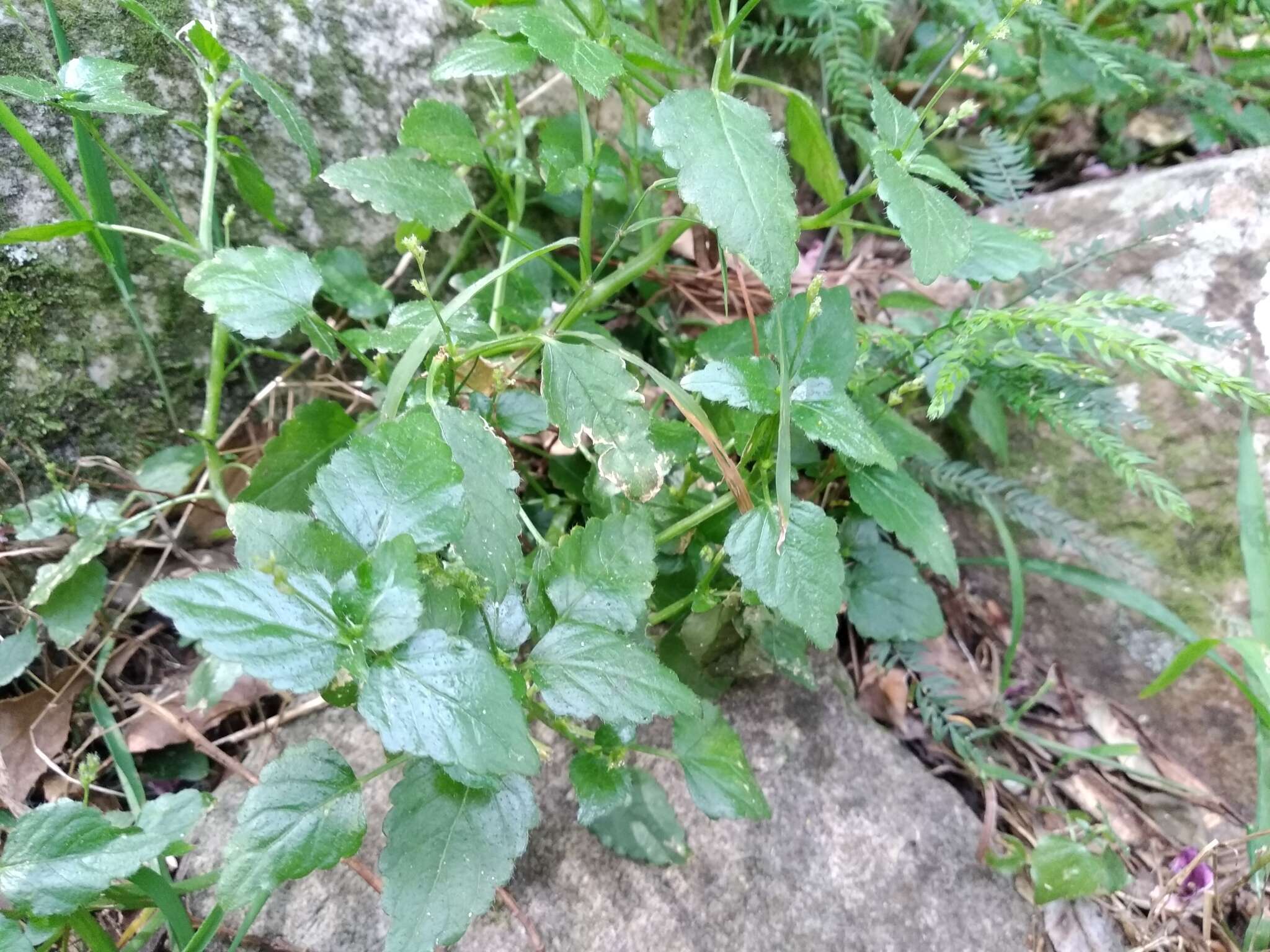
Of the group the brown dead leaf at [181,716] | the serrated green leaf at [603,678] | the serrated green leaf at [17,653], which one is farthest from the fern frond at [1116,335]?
the serrated green leaf at [17,653]

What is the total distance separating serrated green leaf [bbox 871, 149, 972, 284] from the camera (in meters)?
0.98

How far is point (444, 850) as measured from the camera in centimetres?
89

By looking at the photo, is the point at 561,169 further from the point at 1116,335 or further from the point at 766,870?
the point at 766,870

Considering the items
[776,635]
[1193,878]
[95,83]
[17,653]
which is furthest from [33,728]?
[1193,878]

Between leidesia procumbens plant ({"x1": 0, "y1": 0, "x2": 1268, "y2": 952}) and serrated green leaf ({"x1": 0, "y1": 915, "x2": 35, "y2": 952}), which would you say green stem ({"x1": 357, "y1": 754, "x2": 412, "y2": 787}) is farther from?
serrated green leaf ({"x1": 0, "y1": 915, "x2": 35, "y2": 952})

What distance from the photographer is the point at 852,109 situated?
1.96 meters

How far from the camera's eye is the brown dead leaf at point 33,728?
1220 mm

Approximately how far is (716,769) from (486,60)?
1.06 meters

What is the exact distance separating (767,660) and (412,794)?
66 cm

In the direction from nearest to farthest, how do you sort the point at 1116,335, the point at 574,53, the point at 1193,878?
the point at 574,53, the point at 1116,335, the point at 1193,878

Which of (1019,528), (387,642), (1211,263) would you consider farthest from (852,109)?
(387,642)

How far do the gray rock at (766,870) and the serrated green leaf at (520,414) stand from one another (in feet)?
1.78

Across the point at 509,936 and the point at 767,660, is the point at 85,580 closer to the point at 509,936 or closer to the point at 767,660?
the point at 509,936

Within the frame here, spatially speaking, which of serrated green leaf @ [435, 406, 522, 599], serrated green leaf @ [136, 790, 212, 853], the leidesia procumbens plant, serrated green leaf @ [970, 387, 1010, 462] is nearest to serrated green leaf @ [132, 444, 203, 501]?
the leidesia procumbens plant
